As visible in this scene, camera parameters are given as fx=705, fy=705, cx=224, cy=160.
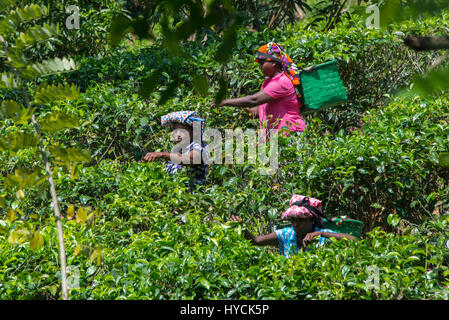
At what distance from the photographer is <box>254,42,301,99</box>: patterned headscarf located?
555cm

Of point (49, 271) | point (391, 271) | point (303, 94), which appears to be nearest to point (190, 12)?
point (391, 271)

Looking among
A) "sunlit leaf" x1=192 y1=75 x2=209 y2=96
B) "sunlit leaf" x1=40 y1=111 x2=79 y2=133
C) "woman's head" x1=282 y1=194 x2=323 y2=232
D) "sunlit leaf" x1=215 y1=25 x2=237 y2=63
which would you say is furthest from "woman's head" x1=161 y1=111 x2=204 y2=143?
"sunlit leaf" x1=215 y1=25 x2=237 y2=63

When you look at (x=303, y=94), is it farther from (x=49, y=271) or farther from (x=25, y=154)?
(x=49, y=271)

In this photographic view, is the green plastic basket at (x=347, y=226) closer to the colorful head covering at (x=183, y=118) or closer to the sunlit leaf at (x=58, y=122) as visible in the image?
the colorful head covering at (x=183, y=118)

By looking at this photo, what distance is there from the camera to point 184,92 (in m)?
6.28

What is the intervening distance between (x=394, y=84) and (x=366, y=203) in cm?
212

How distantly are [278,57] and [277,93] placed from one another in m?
0.29

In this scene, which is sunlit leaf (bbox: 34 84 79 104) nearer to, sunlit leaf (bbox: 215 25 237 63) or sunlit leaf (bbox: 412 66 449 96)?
sunlit leaf (bbox: 215 25 237 63)

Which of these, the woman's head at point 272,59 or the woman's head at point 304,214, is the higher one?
the woman's head at point 272,59

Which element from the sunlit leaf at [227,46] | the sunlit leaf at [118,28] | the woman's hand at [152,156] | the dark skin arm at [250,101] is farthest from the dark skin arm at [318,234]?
the sunlit leaf at [118,28]

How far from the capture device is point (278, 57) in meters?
5.57

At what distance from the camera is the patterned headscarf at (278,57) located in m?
5.55

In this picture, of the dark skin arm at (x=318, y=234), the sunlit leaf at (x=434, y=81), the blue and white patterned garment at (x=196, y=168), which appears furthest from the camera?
the blue and white patterned garment at (x=196, y=168)
